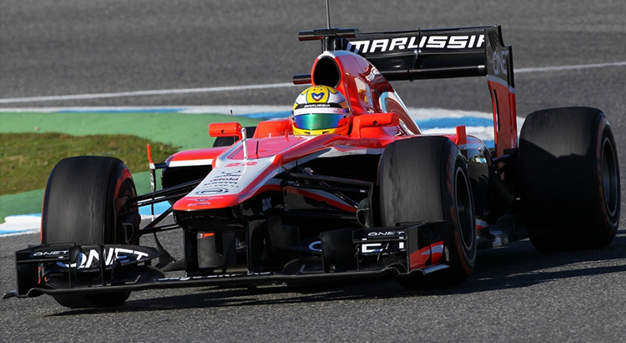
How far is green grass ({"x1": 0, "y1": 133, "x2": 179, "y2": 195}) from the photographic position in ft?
41.6

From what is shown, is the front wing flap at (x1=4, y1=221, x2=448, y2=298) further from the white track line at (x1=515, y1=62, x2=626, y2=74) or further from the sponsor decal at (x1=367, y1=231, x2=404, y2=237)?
the white track line at (x1=515, y1=62, x2=626, y2=74)

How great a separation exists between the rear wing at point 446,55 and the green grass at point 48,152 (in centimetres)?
418

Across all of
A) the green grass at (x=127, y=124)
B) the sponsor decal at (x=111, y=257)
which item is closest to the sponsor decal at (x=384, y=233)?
the sponsor decal at (x=111, y=257)

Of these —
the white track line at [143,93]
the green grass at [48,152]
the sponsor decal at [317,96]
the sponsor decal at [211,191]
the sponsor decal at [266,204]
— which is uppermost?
the white track line at [143,93]

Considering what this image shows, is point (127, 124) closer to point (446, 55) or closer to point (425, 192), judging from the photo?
point (446, 55)

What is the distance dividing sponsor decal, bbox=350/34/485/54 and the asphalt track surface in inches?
73.7

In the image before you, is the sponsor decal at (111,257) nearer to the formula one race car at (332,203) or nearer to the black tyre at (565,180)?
the formula one race car at (332,203)

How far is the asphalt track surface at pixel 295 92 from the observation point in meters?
5.39

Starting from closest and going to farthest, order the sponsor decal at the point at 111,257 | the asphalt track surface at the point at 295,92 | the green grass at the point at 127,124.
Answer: the asphalt track surface at the point at 295,92, the sponsor decal at the point at 111,257, the green grass at the point at 127,124

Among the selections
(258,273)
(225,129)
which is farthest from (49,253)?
(225,129)

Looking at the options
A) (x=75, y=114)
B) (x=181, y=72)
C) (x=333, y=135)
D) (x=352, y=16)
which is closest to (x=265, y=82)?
(x=181, y=72)

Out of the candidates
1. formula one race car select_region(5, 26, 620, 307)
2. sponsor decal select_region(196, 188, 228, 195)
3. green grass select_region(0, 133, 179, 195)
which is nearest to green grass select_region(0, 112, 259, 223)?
green grass select_region(0, 133, 179, 195)

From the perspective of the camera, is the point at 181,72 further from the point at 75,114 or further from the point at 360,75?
the point at 360,75

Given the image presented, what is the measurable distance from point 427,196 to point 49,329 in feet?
7.48
